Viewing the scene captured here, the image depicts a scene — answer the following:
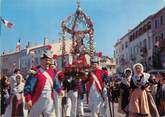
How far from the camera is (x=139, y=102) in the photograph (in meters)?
10.8

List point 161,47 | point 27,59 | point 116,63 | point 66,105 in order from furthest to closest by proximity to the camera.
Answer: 1. point 27,59
2. point 116,63
3. point 161,47
4. point 66,105

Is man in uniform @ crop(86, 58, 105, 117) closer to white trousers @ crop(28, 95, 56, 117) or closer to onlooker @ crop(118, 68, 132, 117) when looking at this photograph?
onlooker @ crop(118, 68, 132, 117)

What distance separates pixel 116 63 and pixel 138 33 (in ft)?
80.8

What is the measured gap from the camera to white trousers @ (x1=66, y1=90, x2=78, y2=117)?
15.6m

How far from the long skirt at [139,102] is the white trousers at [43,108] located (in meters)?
2.66

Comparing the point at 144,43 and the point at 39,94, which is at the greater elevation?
the point at 144,43

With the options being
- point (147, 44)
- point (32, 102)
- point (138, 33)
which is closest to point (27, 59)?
point (138, 33)

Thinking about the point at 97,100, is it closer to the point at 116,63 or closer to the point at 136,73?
the point at 136,73

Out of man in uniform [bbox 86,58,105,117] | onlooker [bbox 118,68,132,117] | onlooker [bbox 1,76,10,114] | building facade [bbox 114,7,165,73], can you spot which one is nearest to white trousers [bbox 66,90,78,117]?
man in uniform [bbox 86,58,105,117]

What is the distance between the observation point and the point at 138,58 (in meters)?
75.6

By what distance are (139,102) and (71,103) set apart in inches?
205

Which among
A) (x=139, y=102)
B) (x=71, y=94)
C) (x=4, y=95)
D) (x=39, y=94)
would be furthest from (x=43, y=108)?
(x=71, y=94)

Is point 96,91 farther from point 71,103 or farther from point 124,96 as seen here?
point 71,103

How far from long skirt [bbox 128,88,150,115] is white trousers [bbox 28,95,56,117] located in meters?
2.66
